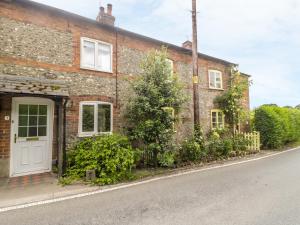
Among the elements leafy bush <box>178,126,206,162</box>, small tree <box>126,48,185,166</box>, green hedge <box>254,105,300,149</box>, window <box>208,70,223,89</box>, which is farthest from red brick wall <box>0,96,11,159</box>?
green hedge <box>254,105,300,149</box>

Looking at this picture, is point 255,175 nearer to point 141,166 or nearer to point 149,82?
point 141,166

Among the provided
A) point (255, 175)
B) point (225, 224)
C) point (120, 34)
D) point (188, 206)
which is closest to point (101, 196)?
point (188, 206)

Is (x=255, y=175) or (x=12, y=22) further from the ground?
(x=12, y=22)

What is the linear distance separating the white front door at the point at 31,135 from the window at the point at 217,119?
1099cm

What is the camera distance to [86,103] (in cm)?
936

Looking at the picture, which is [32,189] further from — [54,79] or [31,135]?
[54,79]

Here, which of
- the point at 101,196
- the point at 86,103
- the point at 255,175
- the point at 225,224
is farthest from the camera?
the point at 86,103

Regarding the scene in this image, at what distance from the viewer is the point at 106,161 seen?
7.02 meters

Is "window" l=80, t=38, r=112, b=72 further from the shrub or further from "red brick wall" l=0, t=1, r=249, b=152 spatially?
the shrub

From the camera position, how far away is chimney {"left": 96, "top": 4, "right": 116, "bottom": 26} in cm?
1110

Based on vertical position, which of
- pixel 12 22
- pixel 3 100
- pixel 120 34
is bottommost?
pixel 3 100

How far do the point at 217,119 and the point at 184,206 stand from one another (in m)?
11.3

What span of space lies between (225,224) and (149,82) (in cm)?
625

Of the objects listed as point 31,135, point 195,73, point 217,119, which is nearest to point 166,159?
point 195,73
